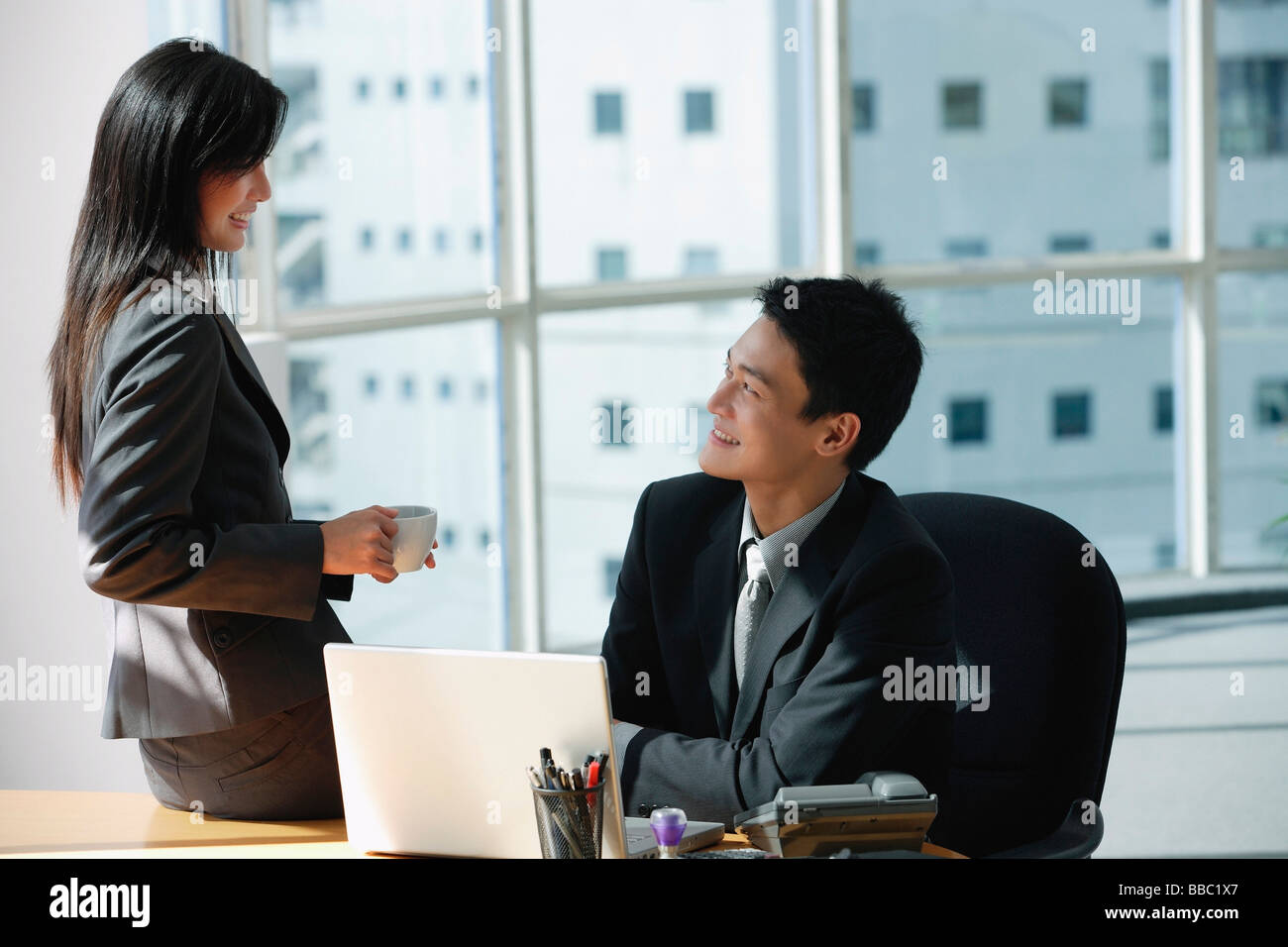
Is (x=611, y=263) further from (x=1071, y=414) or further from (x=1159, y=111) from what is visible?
(x=1159, y=111)

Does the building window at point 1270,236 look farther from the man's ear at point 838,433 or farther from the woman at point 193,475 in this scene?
the woman at point 193,475

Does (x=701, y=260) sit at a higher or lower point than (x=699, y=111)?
lower

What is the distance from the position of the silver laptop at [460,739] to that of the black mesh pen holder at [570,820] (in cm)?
3

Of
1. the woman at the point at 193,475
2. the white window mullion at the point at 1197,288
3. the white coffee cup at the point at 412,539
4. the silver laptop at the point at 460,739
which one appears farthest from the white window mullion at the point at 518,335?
the white window mullion at the point at 1197,288

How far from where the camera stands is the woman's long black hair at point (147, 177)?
1.56 m

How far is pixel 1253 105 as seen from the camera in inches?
Result: 235

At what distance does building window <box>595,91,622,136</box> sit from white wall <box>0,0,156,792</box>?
79.2 inches

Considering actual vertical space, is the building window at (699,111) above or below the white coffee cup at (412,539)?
above

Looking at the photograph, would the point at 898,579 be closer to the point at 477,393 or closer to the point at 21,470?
the point at 21,470

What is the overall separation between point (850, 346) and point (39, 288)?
179cm

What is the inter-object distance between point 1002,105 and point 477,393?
2.89 m

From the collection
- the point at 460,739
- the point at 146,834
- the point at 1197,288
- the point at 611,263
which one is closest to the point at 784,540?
the point at 460,739
